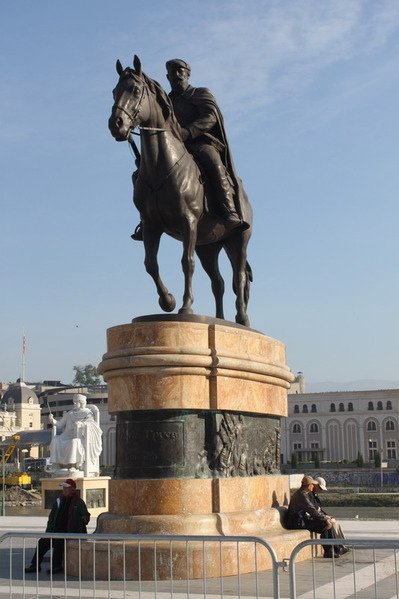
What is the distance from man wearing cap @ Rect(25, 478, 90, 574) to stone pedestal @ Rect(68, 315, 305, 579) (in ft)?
1.37

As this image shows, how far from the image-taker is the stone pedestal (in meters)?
9.22

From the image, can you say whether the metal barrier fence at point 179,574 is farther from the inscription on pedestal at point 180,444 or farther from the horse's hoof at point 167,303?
the horse's hoof at point 167,303

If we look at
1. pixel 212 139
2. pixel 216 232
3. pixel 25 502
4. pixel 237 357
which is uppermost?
pixel 212 139

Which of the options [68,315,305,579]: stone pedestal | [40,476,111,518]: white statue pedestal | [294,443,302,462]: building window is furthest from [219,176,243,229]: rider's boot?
[294,443,302,462]: building window

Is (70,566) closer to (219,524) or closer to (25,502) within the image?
(219,524)

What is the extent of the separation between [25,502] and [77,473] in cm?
3112

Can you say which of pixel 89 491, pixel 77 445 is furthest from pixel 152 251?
pixel 77 445

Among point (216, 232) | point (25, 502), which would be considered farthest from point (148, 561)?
point (25, 502)

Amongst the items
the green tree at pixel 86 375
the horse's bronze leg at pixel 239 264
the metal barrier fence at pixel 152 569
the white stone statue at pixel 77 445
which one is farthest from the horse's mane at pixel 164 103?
the green tree at pixel 86 375

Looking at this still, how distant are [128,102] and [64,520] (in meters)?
4.89

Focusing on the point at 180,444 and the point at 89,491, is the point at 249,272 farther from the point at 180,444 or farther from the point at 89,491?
the point at 89,491

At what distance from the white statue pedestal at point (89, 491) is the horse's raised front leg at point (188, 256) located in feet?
37.9

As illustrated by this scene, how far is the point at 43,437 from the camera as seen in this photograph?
292 feet

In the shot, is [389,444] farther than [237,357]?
Yes
